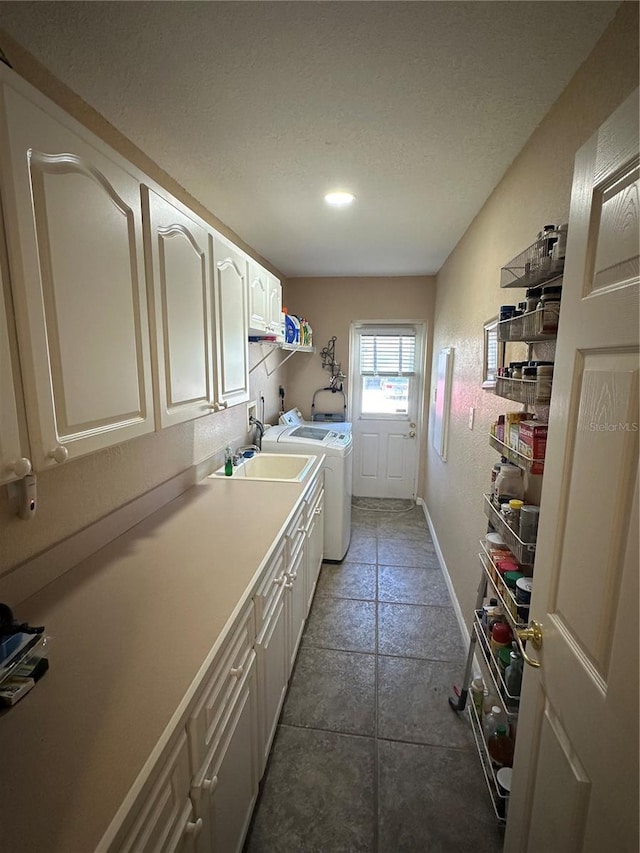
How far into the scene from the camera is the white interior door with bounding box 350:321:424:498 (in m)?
4.01

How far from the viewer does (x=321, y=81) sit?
1.12 m

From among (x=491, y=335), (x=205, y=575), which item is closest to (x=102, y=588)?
(x=205, y=575)

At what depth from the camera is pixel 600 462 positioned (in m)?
0.68

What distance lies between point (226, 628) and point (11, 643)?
1.52 ft

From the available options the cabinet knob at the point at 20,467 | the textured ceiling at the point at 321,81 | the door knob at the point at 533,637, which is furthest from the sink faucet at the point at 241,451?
the door knob at the point at 533,637

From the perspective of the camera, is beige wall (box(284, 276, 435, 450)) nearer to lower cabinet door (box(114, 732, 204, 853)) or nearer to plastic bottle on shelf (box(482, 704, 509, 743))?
plastic bottle on shelf (box(482, 704, 509, 743))

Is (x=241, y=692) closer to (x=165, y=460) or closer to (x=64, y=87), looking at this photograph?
(x=165, y=460)

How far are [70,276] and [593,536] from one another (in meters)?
1.17

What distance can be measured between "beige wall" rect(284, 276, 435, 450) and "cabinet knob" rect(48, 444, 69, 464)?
10.8 ft

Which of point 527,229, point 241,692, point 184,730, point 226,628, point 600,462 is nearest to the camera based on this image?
point 600,462

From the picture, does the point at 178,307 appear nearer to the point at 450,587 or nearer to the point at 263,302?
the point at 263,302

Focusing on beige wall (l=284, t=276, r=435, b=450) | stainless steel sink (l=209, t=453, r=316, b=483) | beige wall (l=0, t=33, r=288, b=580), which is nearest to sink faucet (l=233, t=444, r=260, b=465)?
stainless steel sink (l=209, t=453, r=316, b=483)

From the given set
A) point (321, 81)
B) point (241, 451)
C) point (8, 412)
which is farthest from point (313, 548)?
point (321, 81)

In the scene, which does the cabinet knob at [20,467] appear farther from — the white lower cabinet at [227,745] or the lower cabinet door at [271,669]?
the lower cabinet door at [271,669]
